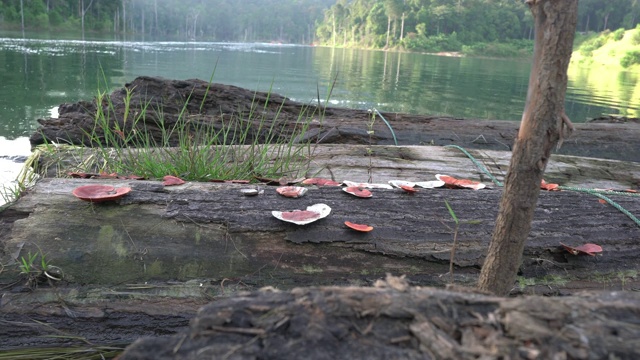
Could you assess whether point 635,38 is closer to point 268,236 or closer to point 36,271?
point 268,236

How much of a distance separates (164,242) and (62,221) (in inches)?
19.0

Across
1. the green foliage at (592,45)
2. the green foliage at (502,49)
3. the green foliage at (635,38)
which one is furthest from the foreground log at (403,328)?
the green foliage at (502,49)

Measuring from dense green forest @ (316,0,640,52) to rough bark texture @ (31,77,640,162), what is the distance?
2313 inches

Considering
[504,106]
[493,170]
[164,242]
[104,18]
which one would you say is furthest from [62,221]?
[104,18]

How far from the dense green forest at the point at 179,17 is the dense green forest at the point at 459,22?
37.2 m

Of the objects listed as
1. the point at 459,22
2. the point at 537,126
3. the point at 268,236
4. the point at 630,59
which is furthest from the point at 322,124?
the point at 459,22

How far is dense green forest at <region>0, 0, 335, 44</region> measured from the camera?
4512 centimetres

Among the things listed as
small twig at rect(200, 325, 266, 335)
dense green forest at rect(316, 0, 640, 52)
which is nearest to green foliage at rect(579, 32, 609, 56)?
dense green forest at rect(316, 0, 640, 52)

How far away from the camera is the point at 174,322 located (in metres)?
1.90

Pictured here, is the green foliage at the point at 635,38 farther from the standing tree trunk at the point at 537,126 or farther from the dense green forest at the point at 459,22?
the standing tree trunk at the point at 537,126

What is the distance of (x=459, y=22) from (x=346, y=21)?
3224 centimetres

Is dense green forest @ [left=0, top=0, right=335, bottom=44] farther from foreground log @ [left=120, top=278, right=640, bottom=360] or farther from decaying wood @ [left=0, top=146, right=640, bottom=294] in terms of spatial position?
foreground log @ [left=120, top=278, right=640, bottom=360]

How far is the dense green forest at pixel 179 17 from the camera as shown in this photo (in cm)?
4512

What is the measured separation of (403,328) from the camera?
96 cm
